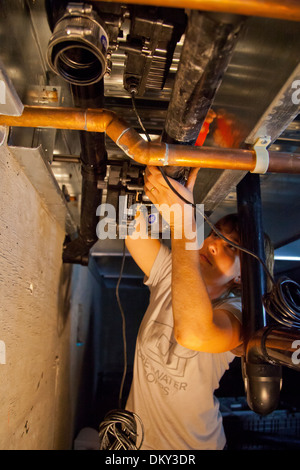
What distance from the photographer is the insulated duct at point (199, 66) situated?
1.53ft

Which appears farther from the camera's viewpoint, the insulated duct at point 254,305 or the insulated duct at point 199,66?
the insulated duct at point 254,305

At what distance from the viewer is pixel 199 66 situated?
0.53 metres

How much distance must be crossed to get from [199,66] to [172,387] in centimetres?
130

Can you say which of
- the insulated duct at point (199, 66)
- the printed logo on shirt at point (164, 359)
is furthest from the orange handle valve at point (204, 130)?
the printed logo on shirt at point (164, 359)

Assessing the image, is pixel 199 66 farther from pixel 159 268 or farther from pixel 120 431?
pixel 120 431

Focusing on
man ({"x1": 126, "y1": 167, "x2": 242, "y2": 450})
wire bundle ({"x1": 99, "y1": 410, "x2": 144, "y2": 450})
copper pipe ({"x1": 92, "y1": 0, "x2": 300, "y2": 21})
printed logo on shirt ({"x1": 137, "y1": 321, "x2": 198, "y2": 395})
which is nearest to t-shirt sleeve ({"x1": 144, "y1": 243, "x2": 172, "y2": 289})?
man ({"x1": 126, "y1": 167, "x2": 242, "y2": 450})

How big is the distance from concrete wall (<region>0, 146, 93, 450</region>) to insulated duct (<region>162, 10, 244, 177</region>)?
474 mm

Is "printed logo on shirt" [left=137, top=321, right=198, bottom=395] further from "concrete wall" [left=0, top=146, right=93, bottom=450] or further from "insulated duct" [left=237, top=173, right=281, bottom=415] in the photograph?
"concrete wall" [left=0, top=146, right=93, bottom=450]

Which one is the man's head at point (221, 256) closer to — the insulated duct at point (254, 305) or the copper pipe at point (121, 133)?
the insulated duct at point (254, 305)

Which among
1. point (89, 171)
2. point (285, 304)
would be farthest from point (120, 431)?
point (89, 171)

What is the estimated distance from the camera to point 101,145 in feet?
2.93

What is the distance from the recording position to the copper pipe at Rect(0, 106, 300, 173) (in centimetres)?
64

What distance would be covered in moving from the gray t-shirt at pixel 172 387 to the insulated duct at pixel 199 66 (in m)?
0.94
